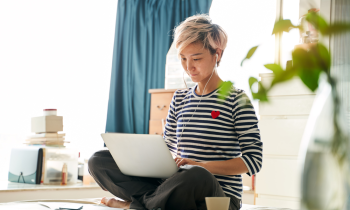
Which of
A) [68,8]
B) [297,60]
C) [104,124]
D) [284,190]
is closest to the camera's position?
[297,60]

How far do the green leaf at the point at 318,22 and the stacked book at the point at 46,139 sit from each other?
7.45ft

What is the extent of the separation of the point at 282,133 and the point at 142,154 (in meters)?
1.20

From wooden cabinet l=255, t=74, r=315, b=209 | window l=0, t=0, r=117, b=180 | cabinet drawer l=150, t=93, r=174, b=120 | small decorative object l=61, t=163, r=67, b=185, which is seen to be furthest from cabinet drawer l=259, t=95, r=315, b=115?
window l=0, t=0, r=117, b=180

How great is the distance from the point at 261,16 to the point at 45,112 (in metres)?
1.90

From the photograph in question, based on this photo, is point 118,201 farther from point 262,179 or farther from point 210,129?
point 262,179

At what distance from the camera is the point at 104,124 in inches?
120

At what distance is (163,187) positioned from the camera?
3.65ft

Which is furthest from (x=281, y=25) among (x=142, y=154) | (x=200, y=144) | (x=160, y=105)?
(x=160, y=105)

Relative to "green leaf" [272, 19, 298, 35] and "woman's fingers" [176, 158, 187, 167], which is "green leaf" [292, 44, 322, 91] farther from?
"woman's fingers" [176, 158, 187, 167]

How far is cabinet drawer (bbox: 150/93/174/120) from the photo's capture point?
8.89 ft

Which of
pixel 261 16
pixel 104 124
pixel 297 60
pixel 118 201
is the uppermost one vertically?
pixel 261 16

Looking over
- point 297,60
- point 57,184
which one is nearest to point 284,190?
point 57,184

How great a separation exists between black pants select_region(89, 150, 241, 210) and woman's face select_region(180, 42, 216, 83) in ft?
1.65

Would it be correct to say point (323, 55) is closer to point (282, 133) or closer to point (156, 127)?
point (282, 133)
